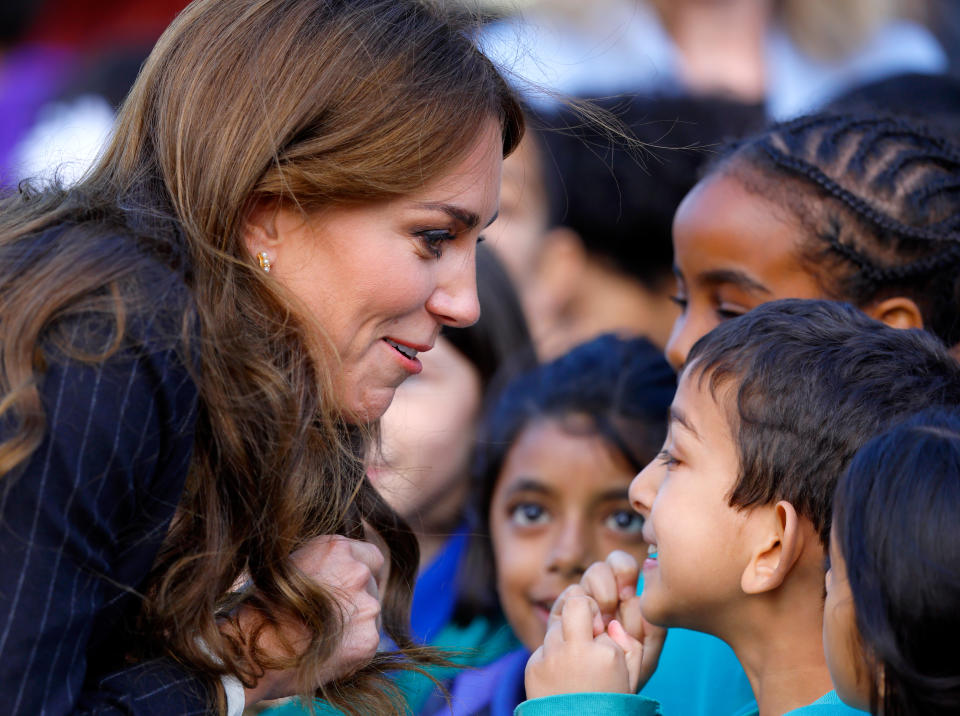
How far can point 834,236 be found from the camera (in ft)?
7.66

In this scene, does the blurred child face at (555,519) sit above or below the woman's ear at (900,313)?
below

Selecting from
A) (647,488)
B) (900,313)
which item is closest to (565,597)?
(647,488)

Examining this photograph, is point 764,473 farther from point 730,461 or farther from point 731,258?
point 731,258

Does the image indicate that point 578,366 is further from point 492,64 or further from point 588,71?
point 588,71

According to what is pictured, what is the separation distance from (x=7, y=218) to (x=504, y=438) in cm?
166

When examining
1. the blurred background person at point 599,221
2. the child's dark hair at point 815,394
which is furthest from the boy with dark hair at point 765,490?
the blurred background person at point 599,221

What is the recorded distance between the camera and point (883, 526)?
1.40 meters

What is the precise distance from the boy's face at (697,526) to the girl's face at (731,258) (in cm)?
50

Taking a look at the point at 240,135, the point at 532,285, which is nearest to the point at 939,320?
the point at 240,135

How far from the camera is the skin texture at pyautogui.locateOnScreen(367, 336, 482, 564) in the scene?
3311 mm

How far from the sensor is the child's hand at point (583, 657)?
1.86 m

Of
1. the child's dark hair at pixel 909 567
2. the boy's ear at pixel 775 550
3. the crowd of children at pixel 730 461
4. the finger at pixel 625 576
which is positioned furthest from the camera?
the finger at pixel 625 576

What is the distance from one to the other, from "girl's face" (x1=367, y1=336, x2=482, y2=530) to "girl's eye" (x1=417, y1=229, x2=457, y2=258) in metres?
1.34

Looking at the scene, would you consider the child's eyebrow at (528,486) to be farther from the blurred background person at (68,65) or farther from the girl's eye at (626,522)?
the blurred background person at (68,65)
